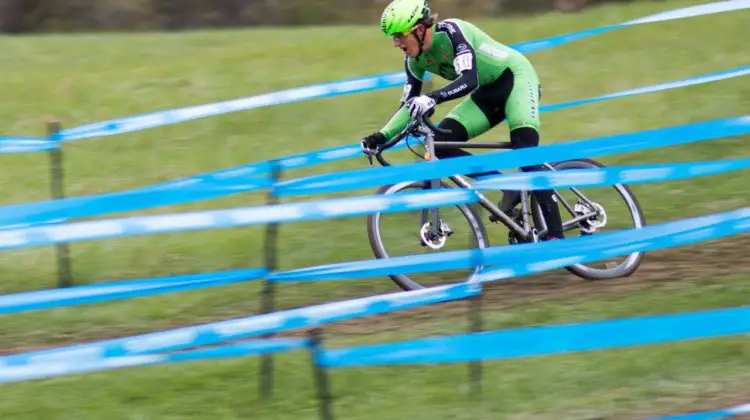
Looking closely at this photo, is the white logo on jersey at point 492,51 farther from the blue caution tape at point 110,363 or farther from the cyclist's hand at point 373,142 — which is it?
the blue caution tape at point 110,363

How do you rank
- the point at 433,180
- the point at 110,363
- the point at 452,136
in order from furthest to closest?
1. the point at 452,136
2. the point at 433,180
3. the point at 110,363

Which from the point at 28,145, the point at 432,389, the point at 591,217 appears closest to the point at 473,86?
the point at 591,217

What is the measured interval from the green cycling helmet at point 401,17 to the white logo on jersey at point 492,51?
632 mm

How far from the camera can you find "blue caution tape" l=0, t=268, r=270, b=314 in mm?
6598

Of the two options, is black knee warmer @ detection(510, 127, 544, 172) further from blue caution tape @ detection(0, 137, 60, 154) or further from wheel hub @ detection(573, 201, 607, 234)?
blue caution tape @ detection(0, 137, 60, 154)

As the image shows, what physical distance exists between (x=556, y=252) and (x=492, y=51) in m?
1.98

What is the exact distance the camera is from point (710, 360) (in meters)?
6.51

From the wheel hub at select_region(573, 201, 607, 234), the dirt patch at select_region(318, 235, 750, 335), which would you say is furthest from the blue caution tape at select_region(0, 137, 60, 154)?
the wheel hub at select_region(573, 201, 607, 234)

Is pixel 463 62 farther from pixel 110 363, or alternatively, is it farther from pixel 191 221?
pixel 110 363

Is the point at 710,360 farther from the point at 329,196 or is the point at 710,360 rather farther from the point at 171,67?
the point at 171,67

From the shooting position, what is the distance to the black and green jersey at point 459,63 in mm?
7484

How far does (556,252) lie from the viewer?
6445 millimetres

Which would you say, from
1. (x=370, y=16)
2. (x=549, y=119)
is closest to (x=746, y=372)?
(x=549, y=119)

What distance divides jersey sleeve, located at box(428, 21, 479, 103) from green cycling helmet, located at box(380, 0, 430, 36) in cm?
31
